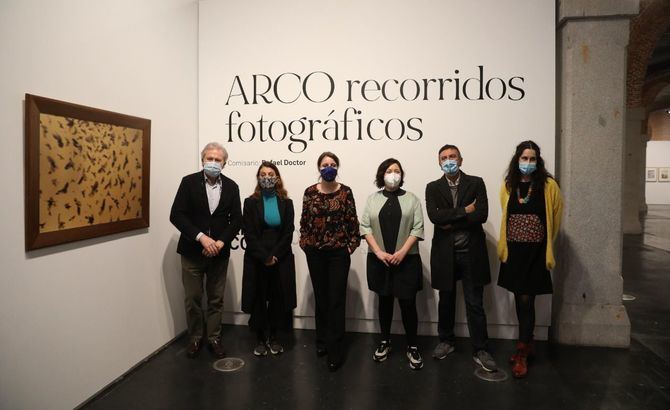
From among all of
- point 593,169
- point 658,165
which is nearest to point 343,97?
point 593,169

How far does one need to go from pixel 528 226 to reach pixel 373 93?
6.14 ft

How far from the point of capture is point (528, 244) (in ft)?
9.37

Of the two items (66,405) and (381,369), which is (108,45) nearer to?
(66,405)

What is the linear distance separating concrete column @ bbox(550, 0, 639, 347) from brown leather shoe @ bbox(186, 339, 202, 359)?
327 centimetres

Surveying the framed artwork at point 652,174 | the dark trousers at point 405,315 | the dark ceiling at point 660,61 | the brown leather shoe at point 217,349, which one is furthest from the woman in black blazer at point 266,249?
the framed artwork at point 652,174

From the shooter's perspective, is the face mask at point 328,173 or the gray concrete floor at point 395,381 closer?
the gray concrete floor at point 395,381

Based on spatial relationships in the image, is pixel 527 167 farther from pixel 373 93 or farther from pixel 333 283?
pixel 333 283

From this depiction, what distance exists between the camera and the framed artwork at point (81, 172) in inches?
86.4

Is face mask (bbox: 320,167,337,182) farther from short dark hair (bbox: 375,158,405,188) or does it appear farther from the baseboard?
the baseboard

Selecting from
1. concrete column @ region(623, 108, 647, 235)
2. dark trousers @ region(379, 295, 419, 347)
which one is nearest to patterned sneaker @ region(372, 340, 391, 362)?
dark trousers @ region(379, 295, 419, 347)

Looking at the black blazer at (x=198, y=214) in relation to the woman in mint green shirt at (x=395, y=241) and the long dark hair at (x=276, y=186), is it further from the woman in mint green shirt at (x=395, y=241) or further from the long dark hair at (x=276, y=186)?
the woman in mint green shirt at (x=395, y=241)

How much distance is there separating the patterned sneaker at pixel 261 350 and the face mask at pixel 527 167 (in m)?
2.58

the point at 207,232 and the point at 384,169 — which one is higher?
the point at 384,169

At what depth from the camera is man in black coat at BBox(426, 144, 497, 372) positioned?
9.78 feet
